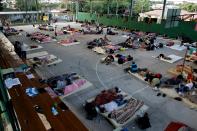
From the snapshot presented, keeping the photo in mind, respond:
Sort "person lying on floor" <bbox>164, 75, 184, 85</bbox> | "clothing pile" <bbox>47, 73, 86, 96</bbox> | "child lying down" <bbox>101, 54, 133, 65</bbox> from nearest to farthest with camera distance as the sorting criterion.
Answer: "clothing pile" <bbox>47, 73, 86, 96</bbox> < "person lying on floor" <bbox>164, 75, 184, 85</bbox> < "child lying down" <bbox>101, 54, 133, 65</bbox>

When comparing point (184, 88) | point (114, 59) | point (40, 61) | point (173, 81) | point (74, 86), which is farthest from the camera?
point (114, 59)

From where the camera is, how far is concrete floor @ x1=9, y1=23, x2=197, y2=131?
11.1m

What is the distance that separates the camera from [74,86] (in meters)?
14.2

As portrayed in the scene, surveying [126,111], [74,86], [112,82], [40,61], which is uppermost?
[40,61]

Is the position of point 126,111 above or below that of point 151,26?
below

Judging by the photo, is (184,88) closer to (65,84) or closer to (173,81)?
(173,81)

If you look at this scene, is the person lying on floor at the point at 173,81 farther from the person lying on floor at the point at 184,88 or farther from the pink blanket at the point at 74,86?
the pink blanket at the point at 74,86

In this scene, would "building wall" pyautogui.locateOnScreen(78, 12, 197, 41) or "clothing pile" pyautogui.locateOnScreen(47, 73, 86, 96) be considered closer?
"clothing pile" pyautogui.locateOnScreen(47, 73, 86, 96)

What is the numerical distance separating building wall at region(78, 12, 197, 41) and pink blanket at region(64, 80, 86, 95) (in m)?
22.7

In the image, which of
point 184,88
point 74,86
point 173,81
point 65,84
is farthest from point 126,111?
point 173,81

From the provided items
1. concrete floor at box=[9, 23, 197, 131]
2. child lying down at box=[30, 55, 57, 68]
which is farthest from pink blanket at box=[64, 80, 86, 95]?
child lying down at box=[30, 55, 57, 68]

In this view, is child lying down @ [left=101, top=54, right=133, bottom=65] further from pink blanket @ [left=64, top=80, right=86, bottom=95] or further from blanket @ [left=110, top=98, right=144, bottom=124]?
blanket @ [left=110, top=98, right=144, bottom=124]

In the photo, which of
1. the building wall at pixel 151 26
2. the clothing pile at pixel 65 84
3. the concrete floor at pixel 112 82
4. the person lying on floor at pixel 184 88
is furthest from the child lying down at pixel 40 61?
the building wall at pixel 151 26

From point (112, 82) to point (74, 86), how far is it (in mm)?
3184
